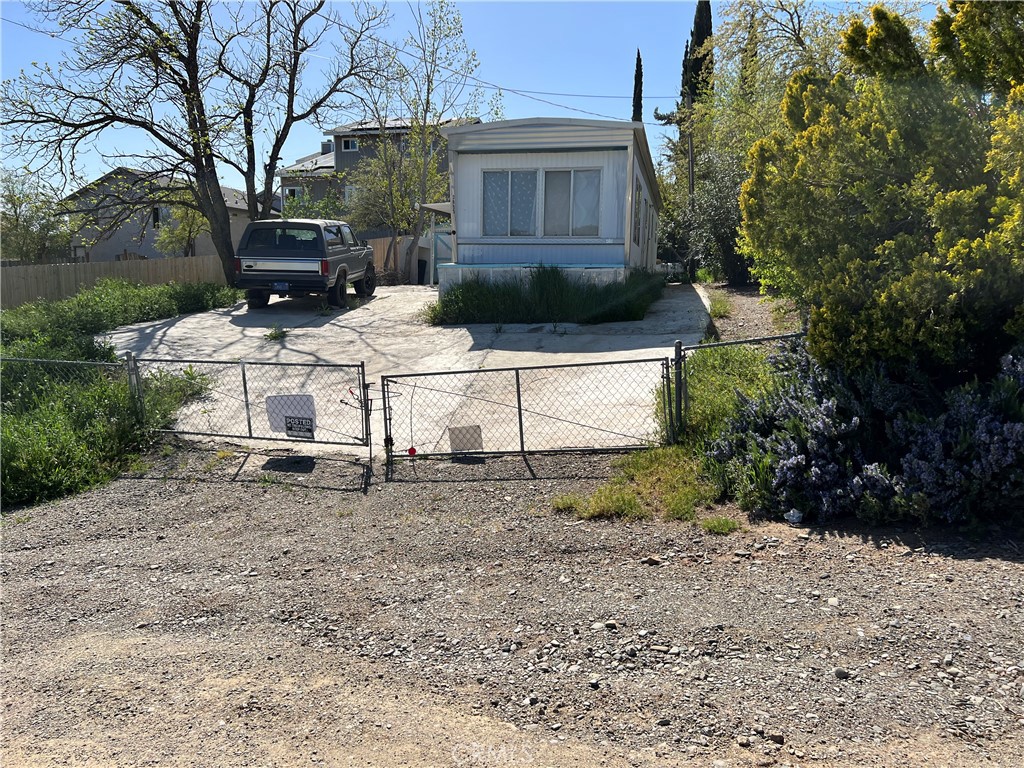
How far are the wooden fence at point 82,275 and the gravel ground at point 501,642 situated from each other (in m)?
14.7

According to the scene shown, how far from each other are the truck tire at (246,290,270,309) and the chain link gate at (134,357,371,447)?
17.0 ft

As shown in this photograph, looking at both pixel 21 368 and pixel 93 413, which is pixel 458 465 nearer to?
pixel 93 413

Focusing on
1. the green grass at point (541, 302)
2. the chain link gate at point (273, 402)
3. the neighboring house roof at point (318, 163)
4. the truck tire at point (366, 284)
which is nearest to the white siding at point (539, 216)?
the green grass at point (541, 302)

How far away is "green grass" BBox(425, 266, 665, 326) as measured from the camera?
12.8 metres

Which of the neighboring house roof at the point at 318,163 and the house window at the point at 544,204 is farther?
the neighboring house roof at the point at 318,163

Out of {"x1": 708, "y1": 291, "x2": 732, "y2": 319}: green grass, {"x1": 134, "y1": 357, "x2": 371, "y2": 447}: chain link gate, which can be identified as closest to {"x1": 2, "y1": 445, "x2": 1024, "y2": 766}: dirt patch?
{"x1": 134, "y1": 357, "x2": 371, "y2": 447}: chain link gate

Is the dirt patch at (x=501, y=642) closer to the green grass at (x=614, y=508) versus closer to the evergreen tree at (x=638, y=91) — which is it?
the green grass at (x=614, y=508)

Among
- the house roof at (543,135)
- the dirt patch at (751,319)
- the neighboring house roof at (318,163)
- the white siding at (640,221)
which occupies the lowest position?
the dirt patch at (751,319)

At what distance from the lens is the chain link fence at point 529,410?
711 cm

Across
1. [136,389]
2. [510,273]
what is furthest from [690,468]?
[510,273]

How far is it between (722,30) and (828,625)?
83.1 feet

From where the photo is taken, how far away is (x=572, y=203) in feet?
46.6

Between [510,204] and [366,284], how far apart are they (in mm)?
5444

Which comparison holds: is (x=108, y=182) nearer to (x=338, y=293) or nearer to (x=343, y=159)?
(x=338, y=293)
